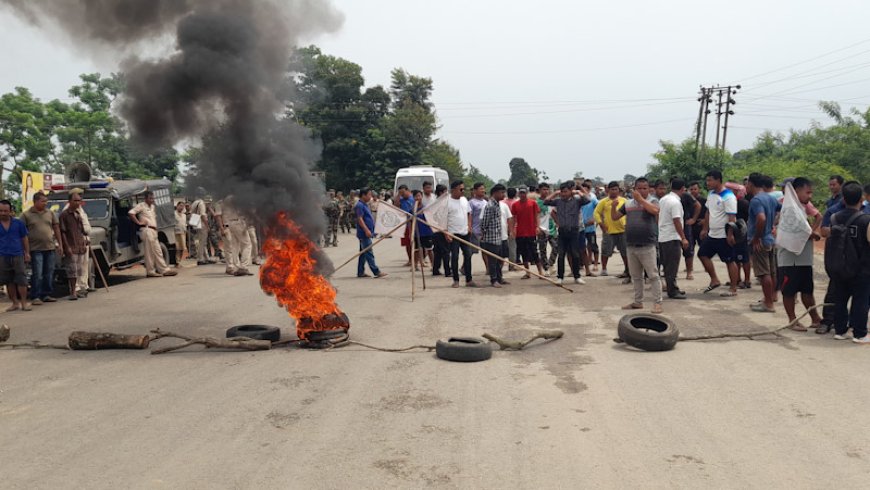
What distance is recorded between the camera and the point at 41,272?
37.8ft

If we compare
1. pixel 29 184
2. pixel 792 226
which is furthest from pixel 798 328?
pixel 29 184

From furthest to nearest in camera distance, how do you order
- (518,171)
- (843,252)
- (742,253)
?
(518,171)
(742,253)
(843,252)

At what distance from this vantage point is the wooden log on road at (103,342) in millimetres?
7473

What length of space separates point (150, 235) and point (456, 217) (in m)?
7.37

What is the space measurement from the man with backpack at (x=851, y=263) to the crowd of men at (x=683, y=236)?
1 centimetres

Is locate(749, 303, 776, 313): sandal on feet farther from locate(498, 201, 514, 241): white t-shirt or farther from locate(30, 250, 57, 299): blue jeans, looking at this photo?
locate(30, 250, 57, 299): blue jeans

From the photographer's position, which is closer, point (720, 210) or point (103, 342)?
point (103, 342)

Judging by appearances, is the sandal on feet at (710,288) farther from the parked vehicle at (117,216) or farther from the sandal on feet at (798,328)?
the parked vehicle at (117,216)

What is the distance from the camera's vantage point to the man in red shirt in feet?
42.3

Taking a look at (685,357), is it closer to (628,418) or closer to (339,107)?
(628,418)

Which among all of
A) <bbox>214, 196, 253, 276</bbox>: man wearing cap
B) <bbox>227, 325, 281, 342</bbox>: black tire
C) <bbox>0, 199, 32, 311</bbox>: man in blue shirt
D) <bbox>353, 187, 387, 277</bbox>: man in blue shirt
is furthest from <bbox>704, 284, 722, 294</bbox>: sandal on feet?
<bbox>0, 199, 32, 311</bbox>: man in blue shirt

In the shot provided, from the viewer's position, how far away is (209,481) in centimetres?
392

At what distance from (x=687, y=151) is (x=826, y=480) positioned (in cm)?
3230

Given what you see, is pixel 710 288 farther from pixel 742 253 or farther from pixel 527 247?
pixel 527 247
